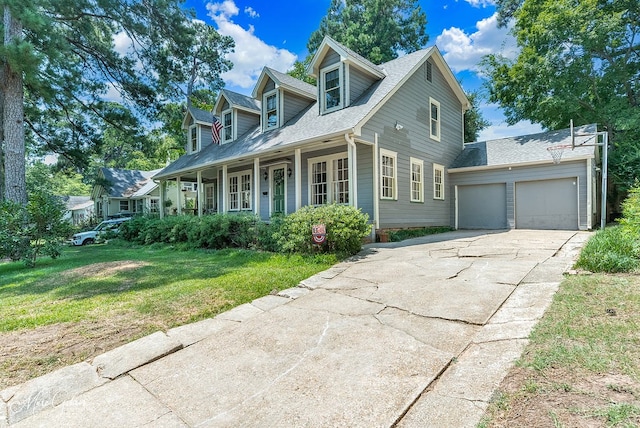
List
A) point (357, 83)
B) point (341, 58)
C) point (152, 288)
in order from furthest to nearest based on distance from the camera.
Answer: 1. point (357, 83)
2. point (341, 58)
3. point (152, 288)

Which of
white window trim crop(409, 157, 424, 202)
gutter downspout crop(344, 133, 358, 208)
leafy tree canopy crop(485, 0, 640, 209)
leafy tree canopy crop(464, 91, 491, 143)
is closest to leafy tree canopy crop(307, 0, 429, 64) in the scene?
leafy tree canopy crop(464, 91, 491, 143)

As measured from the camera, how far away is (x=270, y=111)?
13852 mm

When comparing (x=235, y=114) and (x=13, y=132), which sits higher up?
(x=235, y=114)

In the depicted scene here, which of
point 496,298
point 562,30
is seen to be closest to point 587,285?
point 496,298

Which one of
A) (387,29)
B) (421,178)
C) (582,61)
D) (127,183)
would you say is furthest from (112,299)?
(127,183)

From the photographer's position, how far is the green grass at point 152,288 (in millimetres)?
4035

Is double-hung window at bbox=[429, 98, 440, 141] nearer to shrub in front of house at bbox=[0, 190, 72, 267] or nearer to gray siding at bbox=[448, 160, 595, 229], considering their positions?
gray siding at bbox=[448, 160, 595, 229]

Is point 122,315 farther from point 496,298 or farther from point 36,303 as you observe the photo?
point 496,298

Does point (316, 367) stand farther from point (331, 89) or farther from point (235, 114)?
point (235, 114)

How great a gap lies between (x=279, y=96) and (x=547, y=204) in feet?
36.3

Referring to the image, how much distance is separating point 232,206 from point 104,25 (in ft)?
36.5

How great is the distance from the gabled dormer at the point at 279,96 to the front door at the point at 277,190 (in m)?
1.92

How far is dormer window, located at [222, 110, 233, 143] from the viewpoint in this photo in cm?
1566

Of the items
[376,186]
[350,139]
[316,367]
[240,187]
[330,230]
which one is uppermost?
[350,139]
